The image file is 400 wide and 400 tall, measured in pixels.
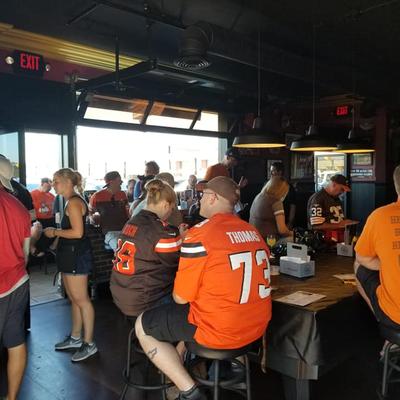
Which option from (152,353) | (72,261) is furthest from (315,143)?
(152,353)

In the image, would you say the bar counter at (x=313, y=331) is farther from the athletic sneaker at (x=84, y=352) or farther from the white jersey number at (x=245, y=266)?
the athletic sneaker at (x=84, y=352)

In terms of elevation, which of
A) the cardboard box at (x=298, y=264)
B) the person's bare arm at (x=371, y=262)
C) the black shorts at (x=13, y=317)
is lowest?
the black shorts at (x=13, y=317)

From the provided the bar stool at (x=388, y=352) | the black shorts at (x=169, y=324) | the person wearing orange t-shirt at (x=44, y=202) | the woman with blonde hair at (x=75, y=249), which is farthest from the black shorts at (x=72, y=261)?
the person wearing orange t-shirt at (x=44, y=202)

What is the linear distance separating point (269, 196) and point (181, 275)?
2.21 m

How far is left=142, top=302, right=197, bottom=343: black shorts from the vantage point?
2047mm

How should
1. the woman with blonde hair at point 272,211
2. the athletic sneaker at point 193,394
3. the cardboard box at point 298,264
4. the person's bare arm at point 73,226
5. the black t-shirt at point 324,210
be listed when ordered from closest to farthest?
the athletic sneaker at point 193,394, the cardboard box at point 298,264, the person's bare arm at point 73,226, the woman with blonde hair at point 272,211, the black t-shirt at point 324,210

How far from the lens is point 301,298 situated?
7.52 feet

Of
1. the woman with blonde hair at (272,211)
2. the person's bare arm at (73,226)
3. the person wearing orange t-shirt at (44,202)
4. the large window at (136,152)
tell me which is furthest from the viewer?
the person wearing orange t-shirt at (44,202)

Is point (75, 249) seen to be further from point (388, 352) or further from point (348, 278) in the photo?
point (388, 352)

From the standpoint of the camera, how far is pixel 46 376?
299 cm

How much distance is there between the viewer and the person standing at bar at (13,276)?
2.24 meters

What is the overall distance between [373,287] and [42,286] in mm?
4369

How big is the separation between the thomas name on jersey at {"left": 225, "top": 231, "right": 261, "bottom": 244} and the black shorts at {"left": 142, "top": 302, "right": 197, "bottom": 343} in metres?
0.47

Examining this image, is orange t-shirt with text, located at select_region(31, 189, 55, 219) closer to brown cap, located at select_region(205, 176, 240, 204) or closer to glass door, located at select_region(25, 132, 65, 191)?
glass door, located at select_region(25, 132, 65, 191)
